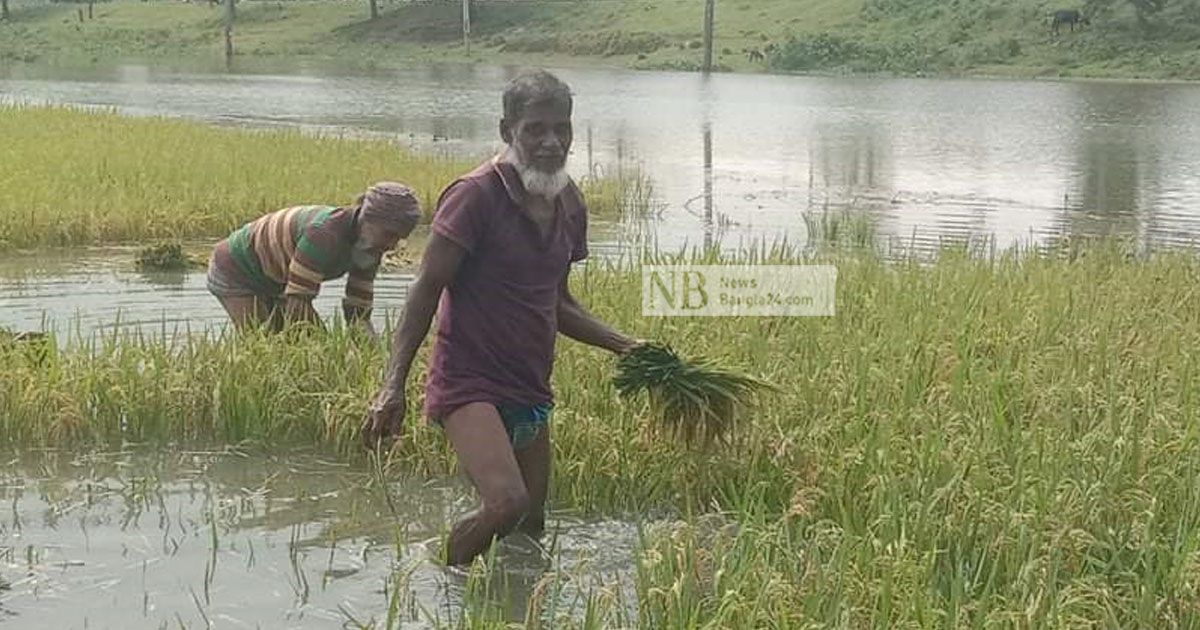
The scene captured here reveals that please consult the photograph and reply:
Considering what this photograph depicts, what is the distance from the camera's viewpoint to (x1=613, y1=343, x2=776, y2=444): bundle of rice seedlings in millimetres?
4168

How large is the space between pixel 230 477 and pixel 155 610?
1.11 m

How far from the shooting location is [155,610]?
3641 mm

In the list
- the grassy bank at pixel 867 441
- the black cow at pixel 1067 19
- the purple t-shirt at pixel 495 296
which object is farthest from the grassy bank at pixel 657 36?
the purple t-shirt at pixel 495 296

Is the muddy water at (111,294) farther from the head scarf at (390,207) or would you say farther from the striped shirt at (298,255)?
the head scarf at (390,207)

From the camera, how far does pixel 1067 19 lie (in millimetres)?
39562

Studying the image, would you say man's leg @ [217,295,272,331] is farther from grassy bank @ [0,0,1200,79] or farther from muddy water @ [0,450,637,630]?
grassy bank @ [0,0,1200,79]

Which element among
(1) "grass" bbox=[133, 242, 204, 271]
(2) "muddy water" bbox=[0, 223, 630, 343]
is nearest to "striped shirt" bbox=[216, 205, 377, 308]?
(2) "muddy water" bbox=[0, 223, 630, 343]

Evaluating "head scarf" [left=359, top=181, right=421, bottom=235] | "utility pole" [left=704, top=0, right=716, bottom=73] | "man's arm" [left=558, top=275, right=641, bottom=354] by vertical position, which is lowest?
"man's arm" [left=558, top=275, right=641, bottom=354]

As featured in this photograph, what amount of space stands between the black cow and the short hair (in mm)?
38836

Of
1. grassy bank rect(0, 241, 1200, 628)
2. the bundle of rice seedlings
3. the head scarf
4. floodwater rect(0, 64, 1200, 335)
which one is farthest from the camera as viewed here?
floodwater rect(0, 64, 1200, 335)

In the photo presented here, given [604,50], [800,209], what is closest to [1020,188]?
[800,209]

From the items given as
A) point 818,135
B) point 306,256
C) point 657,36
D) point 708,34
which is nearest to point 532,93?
point 306,256

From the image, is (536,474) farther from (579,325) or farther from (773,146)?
(773,146)

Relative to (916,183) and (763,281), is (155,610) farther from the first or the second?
(916,183)
